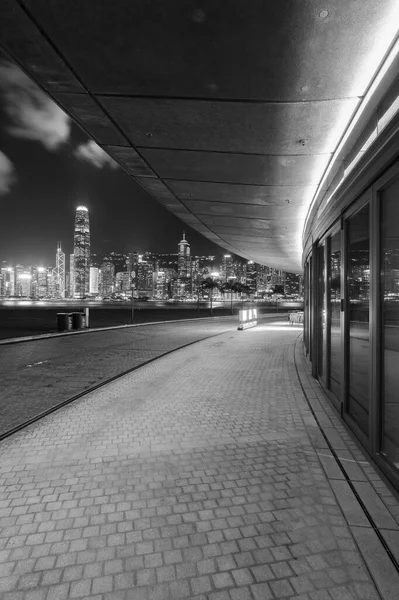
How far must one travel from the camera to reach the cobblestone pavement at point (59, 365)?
20.3 ft

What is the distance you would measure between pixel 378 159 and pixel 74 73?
321cm

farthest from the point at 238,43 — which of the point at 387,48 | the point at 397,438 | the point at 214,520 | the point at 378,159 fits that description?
the point at 397,438

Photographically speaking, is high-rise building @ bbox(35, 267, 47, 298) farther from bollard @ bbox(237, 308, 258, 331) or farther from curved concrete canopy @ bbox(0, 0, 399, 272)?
curved concrete canopy @ bbox(0, 0, 399, 272)

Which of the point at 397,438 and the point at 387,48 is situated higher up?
the point at 387,48

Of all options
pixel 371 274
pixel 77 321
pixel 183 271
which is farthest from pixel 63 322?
pixel 183 271

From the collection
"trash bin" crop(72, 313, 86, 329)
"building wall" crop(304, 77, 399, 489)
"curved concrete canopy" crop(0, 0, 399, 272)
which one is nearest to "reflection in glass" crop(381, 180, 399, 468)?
"building wall" crop(304, 77, 399, 489)

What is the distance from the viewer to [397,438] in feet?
15.4

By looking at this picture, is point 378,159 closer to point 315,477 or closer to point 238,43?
point 238,43

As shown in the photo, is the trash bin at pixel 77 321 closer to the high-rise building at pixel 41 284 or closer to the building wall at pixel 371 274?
the building wall at pixel 371 274

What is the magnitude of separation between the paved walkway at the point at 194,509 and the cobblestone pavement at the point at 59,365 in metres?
1.08

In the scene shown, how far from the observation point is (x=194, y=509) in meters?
3.01

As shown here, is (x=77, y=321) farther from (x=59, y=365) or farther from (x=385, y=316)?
(x=385, y=316)

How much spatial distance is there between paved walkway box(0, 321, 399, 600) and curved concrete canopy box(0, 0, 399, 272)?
3955mm

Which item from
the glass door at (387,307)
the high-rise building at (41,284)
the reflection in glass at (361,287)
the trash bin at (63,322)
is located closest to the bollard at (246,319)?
the reflection in glass at (361,287)
